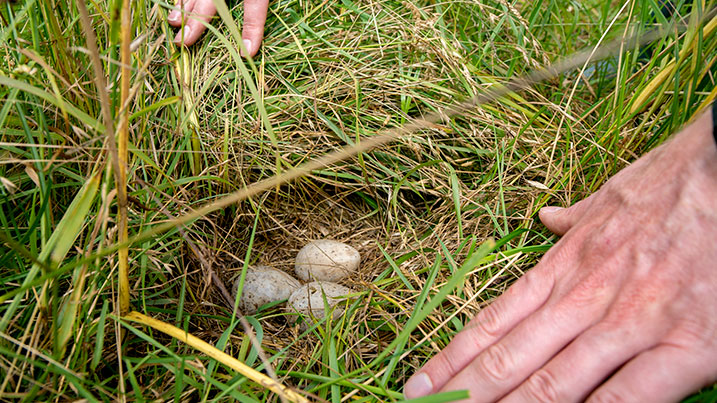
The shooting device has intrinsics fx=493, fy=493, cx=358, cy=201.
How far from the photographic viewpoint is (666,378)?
38.6 inches

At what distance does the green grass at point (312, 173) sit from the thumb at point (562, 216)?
0.19 feet

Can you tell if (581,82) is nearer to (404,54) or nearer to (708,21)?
(708,21)

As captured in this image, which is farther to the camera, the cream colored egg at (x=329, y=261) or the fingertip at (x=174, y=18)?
the fingertip at (x=174, y=18)

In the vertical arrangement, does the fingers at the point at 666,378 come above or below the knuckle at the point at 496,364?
above

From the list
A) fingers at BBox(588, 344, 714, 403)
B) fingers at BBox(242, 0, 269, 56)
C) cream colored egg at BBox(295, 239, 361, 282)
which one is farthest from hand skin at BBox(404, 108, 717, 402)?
fingers at BBox(242, 0, 269, 56)

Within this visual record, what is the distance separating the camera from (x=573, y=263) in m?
1.27

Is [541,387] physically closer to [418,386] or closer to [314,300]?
[418,386]

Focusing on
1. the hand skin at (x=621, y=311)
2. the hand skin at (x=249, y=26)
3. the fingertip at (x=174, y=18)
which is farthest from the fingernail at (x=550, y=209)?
the fingertip at (x=174, y=18)

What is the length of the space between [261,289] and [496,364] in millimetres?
790

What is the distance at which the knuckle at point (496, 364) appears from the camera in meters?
1.12

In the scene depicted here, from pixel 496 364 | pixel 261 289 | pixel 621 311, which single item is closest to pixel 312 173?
pixel 261 289

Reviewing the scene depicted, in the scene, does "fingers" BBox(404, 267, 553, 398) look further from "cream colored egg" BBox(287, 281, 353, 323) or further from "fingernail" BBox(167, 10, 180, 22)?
"fingernail" BBox(167, 10, 180, 22)

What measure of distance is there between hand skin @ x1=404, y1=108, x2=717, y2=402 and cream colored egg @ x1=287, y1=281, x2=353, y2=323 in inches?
15.4

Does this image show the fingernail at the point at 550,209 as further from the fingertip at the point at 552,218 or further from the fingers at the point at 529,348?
the fingers at the point at 529,348
